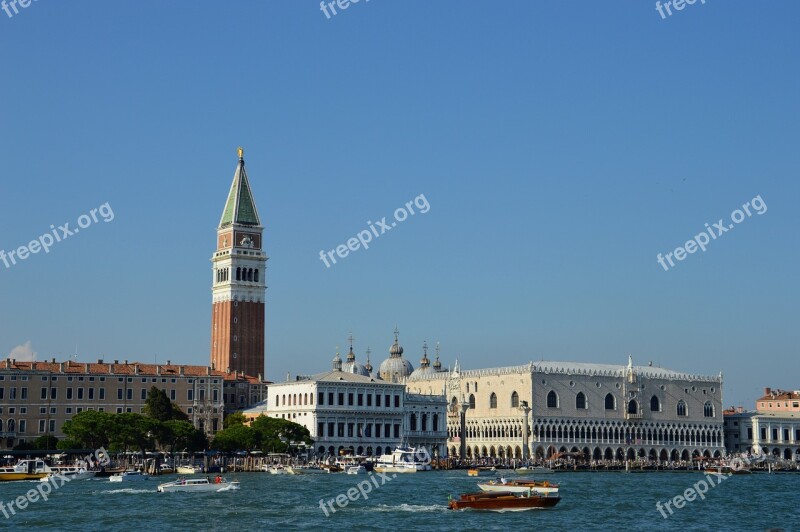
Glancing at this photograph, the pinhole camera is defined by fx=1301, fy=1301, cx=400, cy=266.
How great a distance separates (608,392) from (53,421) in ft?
168

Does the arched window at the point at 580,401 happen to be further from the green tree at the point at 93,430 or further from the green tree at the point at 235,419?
the green tree at the point at 93,430

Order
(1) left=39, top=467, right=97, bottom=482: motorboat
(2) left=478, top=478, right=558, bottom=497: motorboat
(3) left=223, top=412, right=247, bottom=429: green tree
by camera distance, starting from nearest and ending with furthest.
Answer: (2) left=478, top=478, right=558, bottom=497: motorboat
(1) left=39, top=467, right=97, bottom=482: motorboat
(3) left=223, top=412, right=247, bottom=429: green tree

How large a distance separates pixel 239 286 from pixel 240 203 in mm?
8673

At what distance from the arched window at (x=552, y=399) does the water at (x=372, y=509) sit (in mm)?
37993

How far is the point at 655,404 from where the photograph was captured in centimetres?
12519

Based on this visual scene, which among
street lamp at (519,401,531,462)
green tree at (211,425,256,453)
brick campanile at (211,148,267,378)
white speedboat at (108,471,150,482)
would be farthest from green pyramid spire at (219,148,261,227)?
white speedboat at (108,471,150,482)

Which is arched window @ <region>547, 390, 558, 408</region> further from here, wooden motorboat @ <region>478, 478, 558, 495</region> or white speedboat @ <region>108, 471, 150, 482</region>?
wooden motorboat @ <region>478, 478, 558, 495</region>

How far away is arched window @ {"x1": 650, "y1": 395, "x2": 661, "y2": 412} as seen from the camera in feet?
409

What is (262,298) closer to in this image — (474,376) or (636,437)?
(474,376)

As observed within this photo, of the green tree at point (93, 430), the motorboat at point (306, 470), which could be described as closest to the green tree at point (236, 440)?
the motorboat at point (306, 470)

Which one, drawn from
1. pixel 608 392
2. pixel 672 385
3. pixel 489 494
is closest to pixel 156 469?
pixel 489 494

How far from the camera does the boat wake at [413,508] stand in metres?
56.1

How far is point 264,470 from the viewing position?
93.6 m

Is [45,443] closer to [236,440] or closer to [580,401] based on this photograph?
[236,440]
